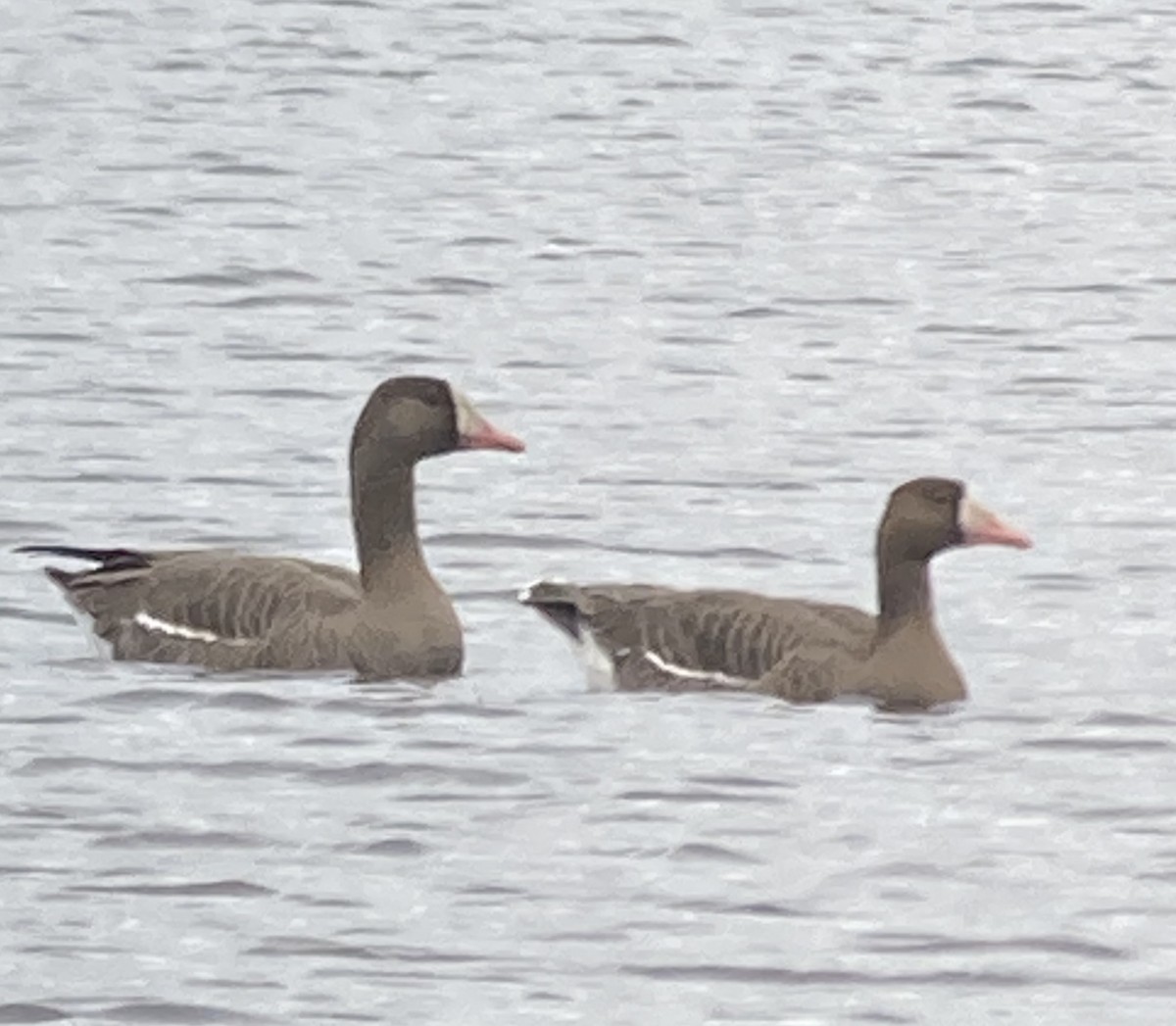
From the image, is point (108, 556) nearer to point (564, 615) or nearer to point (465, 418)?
point (465, 418)

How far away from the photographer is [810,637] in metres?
18.0

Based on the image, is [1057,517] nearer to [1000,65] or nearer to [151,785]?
[151,785]

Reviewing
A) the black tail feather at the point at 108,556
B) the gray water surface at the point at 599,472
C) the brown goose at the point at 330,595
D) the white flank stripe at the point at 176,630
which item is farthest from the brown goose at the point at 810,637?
the black tail feather at the point at 108,556

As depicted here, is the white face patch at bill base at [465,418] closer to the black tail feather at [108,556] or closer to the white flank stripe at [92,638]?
the black tail feather at [108,556]

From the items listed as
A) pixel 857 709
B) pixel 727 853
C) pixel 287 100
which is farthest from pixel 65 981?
pixel 287 100

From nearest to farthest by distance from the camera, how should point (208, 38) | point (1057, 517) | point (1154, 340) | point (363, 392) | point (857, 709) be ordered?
point (857, 709), point (1057, 517), point (363, 392), point (1154, 340), point (208, 38)

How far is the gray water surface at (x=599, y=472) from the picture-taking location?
1472cm

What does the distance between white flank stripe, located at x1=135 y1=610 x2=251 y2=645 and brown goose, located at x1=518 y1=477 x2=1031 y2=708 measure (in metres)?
1.10

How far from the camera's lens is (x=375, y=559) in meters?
18.6

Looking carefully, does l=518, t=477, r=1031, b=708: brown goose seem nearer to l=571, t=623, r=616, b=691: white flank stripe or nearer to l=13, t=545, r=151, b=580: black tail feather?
l=571, t=623, r=616, b=691: white flank stripe

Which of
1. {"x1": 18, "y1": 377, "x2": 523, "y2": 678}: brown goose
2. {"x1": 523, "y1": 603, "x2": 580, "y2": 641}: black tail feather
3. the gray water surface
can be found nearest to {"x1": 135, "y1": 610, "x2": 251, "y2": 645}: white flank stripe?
{"x1": 18, "y1": 377, "x2": 523, "y2": 678}: brown goose

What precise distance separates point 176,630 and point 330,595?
0.53 metres

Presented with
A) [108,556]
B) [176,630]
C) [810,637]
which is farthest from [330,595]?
[810,637]

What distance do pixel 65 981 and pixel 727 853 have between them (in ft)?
7.67
